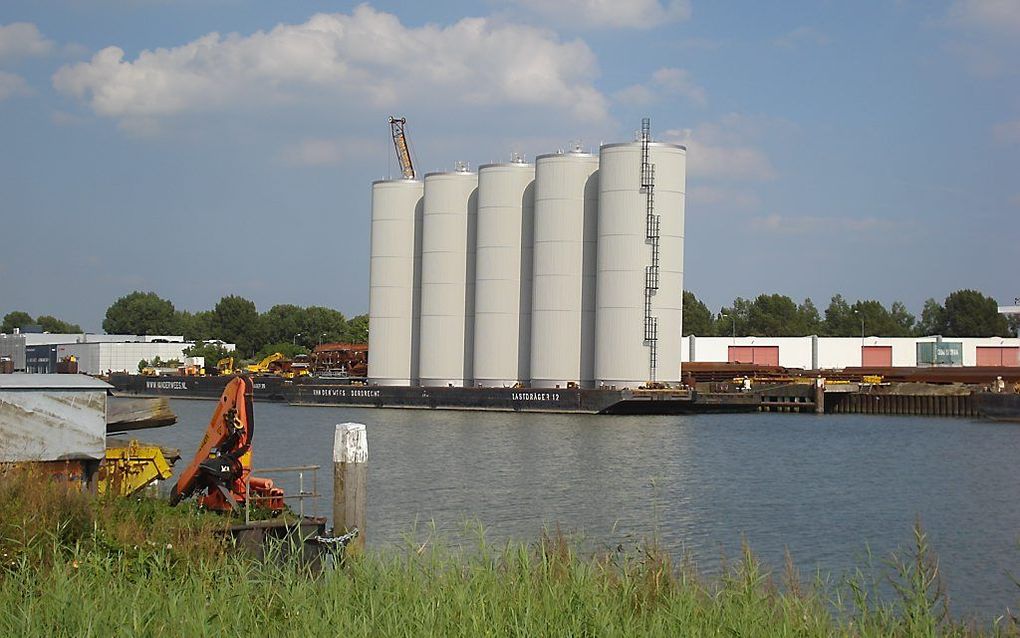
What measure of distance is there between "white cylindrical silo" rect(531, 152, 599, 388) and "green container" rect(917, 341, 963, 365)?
142 ft

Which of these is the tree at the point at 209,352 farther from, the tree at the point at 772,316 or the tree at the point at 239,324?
the tree at the point at 772,316

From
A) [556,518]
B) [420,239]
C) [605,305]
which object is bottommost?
[556,518]

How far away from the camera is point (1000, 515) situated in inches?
1055

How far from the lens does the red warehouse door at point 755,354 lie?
103 m

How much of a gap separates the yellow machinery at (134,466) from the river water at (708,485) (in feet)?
12.9

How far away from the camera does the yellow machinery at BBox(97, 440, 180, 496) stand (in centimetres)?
1792

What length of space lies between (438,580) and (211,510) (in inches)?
261

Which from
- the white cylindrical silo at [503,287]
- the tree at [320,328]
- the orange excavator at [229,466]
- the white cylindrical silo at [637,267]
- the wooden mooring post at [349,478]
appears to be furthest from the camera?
the tree at [320,328]

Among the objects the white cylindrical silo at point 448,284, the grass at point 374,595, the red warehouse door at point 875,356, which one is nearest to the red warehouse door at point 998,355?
the red warehouse door at point 875,356

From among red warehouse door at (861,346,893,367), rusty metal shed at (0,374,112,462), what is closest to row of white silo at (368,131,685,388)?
red warehouse door at (861,346,893,367)

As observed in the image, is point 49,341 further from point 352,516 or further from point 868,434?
point 352,516

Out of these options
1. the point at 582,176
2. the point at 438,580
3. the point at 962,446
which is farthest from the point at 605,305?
the point at 438,580

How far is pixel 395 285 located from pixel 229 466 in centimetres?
6106

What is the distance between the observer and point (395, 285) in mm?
77812
